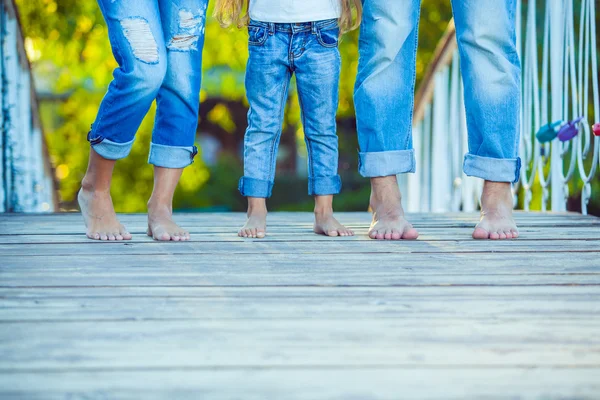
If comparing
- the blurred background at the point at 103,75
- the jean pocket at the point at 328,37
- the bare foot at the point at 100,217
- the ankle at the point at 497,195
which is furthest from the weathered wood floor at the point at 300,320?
the blurred background at the point at 103,75

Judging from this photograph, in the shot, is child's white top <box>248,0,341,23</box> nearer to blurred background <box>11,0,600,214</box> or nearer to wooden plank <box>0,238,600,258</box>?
wooden plank <box>0,238,600,258</box>

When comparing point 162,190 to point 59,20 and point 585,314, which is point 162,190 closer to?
point 585,314

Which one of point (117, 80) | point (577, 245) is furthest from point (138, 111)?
point (577, 245)

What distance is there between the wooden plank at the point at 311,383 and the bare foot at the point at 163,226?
1077mm

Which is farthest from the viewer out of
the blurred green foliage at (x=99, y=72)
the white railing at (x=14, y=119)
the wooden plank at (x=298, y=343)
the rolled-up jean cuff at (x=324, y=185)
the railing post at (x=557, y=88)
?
the blurred green foliage at (x=99, y=72)

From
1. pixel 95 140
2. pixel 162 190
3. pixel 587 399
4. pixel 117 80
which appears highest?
pixel 117 80

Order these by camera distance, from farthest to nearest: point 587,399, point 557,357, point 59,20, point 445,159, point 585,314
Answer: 1. point 59,20
2. point 445,159
3. point 585,314
4. point 557,357
5. point 587,399

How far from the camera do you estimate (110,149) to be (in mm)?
2131

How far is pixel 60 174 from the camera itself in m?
7.23

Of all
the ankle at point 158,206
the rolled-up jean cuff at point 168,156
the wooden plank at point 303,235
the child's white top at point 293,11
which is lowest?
the wooden plank at point 303,235

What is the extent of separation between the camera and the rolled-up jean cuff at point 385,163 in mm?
2252

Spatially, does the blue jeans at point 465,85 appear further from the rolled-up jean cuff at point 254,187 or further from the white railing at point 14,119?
the white railing at point 14,119

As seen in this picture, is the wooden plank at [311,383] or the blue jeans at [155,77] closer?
the wooden plank at [311,383]

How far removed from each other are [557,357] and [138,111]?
1.32 meters
